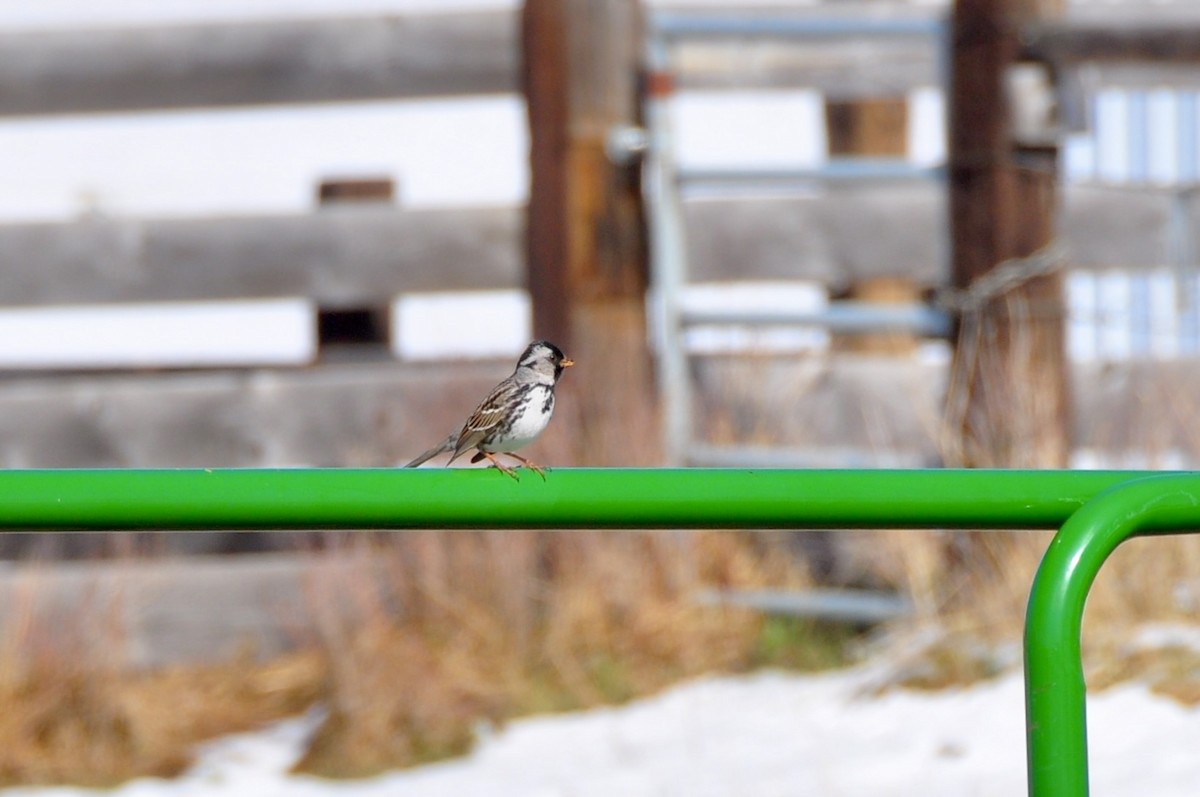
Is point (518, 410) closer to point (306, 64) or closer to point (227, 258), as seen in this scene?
point (227, 258)

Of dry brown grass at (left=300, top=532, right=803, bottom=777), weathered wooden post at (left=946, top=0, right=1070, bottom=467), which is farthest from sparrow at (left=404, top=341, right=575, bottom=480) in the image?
weathered wooden post at (left=946, top=0, right=1070, bottom=467)

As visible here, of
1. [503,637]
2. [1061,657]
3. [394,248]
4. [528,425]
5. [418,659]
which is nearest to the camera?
[1061,657]

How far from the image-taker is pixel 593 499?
1.70 metres

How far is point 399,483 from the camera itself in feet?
5.63

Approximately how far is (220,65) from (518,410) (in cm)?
335

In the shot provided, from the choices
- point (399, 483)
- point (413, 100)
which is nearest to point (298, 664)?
point (413, 100)

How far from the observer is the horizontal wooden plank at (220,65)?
19.7ft

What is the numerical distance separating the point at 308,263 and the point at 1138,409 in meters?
2.83

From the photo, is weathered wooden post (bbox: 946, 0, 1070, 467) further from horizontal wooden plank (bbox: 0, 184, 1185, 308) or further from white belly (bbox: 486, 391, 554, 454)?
white belly (bbox: 486, 391, 554, 454)

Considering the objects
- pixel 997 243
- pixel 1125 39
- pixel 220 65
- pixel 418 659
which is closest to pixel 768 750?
pixel 418 659

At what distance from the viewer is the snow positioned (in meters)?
4.34

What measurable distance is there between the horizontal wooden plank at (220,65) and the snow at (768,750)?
2.22 m

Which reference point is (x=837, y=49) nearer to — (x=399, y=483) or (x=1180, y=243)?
(x=1180, y=243)

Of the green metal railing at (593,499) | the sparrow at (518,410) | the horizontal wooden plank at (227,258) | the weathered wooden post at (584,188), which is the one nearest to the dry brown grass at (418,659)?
the weathered wooden post at (584,188)
